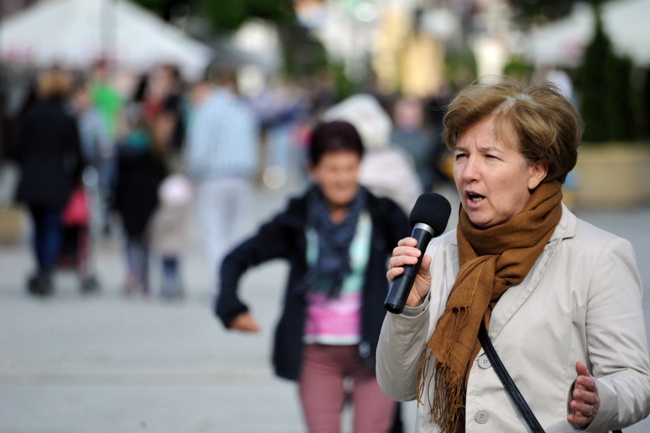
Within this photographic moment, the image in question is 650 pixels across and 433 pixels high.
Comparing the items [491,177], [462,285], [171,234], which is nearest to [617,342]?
[462,285]

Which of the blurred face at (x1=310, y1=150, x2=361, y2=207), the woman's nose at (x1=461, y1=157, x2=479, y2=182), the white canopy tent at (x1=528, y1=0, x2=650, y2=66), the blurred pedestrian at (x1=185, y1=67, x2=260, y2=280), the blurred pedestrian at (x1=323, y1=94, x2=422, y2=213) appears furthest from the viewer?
the white canopy tent at (x1=528, y1=0, x2=650, y2=66)

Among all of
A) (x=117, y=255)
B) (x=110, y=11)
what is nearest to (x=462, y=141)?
(x=117, y=255)

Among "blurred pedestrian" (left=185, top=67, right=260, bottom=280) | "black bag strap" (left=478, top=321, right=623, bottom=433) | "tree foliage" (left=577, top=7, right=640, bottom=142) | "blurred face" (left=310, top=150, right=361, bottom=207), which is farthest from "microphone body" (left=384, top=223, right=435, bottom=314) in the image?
"tree foliage" (left=577, top=7, right=640, bottom=142)

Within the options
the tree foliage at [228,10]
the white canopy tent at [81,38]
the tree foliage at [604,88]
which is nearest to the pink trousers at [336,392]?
the white canopy tent at [81,38]

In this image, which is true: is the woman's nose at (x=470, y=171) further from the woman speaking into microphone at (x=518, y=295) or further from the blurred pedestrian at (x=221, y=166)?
the blurred pedestrian at (x=221, y=166)

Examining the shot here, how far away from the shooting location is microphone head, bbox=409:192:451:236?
128 inches

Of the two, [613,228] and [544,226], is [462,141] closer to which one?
[544,226]

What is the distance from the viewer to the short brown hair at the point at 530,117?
3.26 metres

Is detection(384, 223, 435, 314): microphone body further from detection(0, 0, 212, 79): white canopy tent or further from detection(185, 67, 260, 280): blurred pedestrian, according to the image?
detection(0, 0, 212, 79): white canopy tent

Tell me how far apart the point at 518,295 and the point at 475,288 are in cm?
13

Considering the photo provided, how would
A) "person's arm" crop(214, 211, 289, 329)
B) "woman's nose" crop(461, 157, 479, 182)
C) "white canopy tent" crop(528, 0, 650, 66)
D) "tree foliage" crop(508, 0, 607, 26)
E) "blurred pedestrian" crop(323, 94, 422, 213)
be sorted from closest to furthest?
"woman's nose" crop(461, 157, 479, 182) < "person's arm" crop(214, 211, 289, 329) < "blurred pedestrian" crop(323, 94, 422, 213) < "white canopy tent" crop(528, 0, 650, 66) < "tree foliage" crop(508, 0, 607, 26)

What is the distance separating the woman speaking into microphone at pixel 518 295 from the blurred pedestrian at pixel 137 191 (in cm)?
911

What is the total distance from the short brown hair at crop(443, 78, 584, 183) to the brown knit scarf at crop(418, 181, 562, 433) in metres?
0.10

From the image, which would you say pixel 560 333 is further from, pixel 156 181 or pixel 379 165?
pixel 156 181
